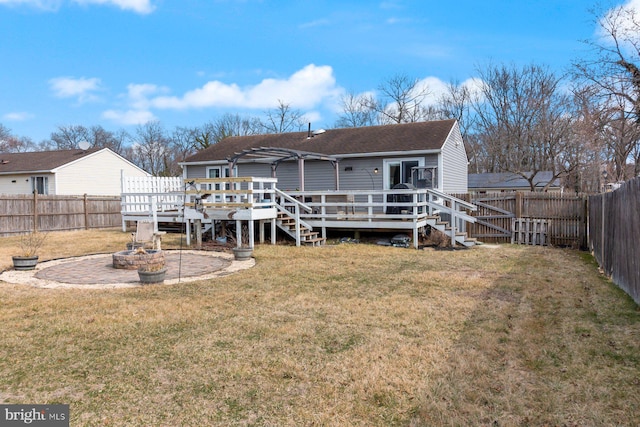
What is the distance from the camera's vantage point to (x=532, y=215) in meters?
12.5

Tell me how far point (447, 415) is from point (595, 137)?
46.7 ft

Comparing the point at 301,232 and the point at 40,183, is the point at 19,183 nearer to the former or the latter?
the point at 40,183

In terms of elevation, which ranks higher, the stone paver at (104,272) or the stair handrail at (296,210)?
the stair handrail at (296,210)

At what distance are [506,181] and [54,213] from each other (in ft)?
94.1

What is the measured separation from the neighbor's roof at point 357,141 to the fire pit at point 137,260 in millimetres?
9749

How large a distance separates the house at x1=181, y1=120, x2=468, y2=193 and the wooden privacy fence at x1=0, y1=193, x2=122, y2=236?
4.20 metres

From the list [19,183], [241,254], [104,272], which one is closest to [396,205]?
[241,254]

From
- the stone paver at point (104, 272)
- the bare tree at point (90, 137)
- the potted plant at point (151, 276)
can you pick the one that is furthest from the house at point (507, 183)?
the bare tree at point (90, 137)

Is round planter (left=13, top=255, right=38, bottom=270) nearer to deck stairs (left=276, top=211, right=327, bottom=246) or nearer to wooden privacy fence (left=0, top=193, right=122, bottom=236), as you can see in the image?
deck stairs (left=276, top=211, right=327, bottom=246)

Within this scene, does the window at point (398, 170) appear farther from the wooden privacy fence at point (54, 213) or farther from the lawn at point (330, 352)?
the wooden privacy fence at point (54, 213)

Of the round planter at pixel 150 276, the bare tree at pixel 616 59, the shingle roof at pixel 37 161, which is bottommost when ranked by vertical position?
the round planter at pixel 150 276

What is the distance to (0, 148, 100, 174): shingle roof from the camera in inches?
902

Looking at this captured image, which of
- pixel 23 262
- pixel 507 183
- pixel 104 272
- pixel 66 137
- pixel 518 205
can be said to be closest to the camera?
pixel 104 272

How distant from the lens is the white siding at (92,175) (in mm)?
23078
